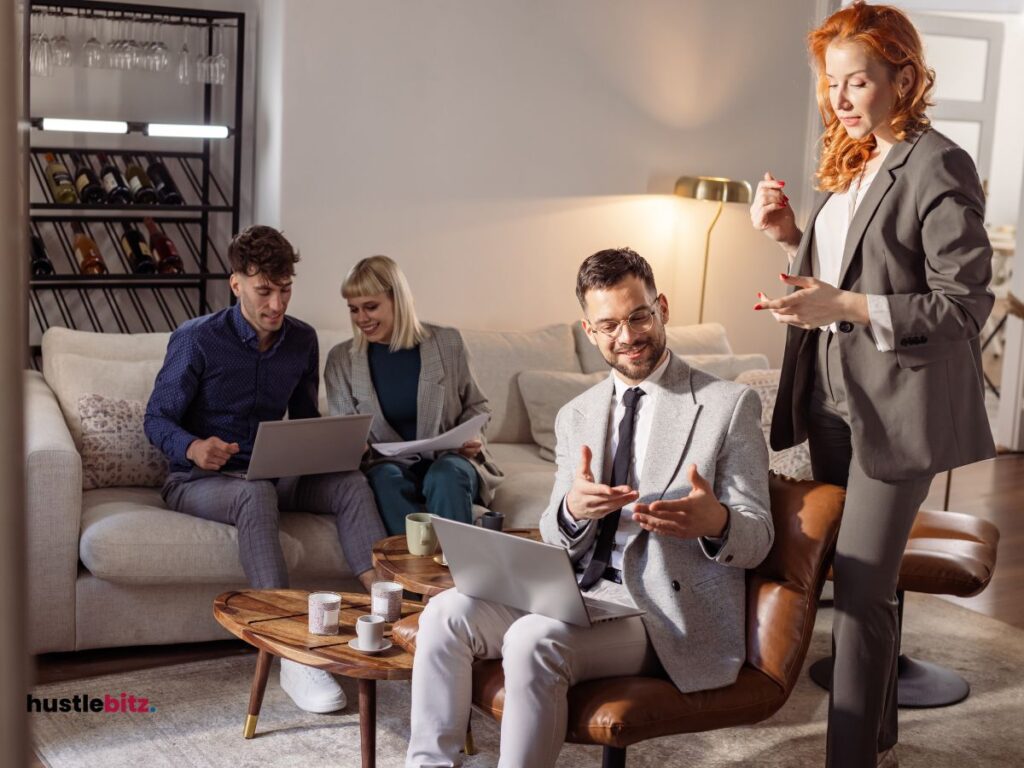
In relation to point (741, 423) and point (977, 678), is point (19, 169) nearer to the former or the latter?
point (741, 423)

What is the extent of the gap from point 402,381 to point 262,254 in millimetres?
599

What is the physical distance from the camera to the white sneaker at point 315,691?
9.62ft

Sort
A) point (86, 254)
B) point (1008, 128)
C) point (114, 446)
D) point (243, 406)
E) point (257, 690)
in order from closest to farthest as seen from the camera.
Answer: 1. point (257, 690)
2. point (243, 406)
3. point (114, 446)
4. point (86, 254)
5. point (1008, 128)

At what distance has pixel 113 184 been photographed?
4.08 meters

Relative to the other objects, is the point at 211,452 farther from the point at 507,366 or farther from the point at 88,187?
the point at 507,366

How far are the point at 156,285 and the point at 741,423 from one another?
278 centimetres

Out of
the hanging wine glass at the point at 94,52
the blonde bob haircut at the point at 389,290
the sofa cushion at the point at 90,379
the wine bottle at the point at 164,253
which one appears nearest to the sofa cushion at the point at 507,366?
the blonde bob haircut at the point at 389,290

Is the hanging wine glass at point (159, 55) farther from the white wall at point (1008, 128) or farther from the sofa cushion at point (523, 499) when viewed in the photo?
the white wall at point (1008, 128)

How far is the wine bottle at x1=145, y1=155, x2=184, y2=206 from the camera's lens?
4.19 meters

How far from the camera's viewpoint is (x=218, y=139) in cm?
450

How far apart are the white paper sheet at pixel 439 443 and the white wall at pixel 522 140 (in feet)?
3.70

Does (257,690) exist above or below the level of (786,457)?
below

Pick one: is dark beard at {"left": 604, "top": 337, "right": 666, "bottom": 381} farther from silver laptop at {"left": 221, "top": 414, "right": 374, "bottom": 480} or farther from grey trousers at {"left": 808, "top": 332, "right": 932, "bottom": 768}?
silver laptop at {"left": 221, "top": 414, "right": 374, "bottom": 480}

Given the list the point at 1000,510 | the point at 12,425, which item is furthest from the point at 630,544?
the point at 1000,510
